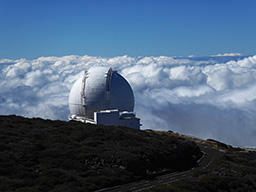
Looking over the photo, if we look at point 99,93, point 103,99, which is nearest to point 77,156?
point 103,99

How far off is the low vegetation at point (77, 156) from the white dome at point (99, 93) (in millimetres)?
6981

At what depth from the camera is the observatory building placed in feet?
124

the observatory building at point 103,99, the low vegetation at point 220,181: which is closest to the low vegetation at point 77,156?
the low vegetation at point 220,181

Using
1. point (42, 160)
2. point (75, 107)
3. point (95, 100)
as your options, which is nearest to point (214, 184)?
point (42, 160)

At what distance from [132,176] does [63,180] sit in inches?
184

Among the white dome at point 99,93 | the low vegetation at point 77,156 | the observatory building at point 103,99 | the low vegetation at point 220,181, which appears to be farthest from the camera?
the white dome at point 99,93

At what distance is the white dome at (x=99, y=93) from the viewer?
38.7 m

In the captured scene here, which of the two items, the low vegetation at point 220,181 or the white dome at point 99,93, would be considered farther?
the white dome at point 99,93

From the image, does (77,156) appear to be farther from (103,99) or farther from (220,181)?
(103,99)

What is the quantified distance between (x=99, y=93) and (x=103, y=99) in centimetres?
78

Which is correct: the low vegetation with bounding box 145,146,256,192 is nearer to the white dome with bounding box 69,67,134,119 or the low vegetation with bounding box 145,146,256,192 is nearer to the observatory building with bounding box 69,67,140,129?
the observatory building with bounding box 69,67,140,129

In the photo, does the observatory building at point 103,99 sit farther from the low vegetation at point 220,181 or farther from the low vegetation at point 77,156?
the low vegetation at point 220,181

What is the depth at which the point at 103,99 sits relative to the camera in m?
38.6

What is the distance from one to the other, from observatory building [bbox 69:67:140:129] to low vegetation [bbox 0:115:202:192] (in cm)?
655
